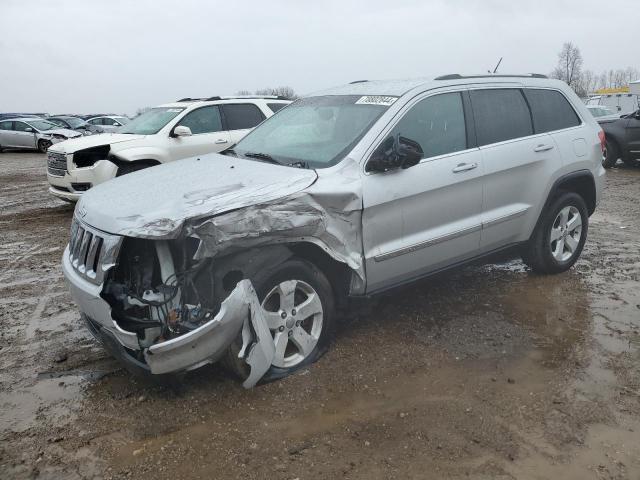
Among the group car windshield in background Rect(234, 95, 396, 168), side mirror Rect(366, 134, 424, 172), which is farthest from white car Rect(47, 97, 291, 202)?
side mirror Rect(366, 134, 424, 172)

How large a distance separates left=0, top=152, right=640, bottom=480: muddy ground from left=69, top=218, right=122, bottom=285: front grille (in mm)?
802

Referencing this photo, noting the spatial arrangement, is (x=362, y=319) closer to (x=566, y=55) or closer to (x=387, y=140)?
(x=387, y=140)

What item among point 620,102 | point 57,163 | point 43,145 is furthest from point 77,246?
point 620,102

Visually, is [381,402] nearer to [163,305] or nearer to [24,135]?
[163,305]

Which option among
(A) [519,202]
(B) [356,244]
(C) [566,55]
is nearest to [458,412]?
(B) [356,244]

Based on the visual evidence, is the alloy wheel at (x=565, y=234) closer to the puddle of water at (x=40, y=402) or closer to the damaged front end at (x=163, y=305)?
the damaged front end at (x=163, y=305)

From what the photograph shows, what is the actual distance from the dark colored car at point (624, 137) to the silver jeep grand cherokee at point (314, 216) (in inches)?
384

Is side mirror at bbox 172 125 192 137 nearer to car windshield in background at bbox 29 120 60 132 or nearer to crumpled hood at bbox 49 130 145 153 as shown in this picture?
crumpled hood at bbox 49 130 145 153

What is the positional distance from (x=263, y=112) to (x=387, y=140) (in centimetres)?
585

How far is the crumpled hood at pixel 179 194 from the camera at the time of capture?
309 cm

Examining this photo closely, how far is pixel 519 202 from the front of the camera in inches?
190

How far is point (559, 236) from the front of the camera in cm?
540

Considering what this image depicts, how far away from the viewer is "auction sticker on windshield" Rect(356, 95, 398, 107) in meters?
4.12

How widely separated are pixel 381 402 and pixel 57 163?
7555 mm
